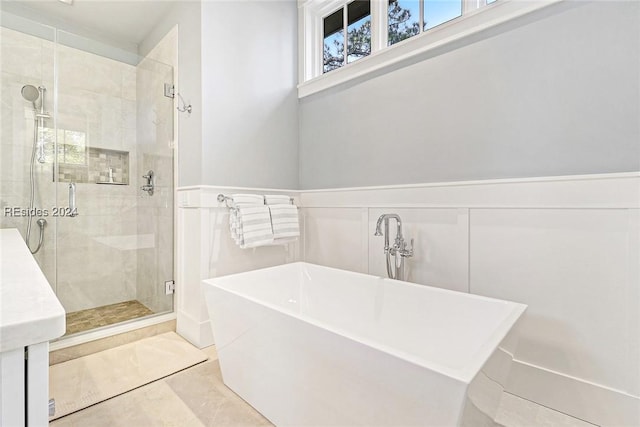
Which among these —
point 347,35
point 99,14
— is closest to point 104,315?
point 99,14

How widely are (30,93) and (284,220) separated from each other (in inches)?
77.2

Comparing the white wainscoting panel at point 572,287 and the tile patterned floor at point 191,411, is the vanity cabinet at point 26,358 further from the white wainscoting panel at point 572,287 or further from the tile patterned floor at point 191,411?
the white wainscoting panel at point 572,287

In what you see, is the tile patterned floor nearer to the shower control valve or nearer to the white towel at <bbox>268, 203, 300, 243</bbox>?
the white towel at <bbox>268, 203, 300, 243</bbox>

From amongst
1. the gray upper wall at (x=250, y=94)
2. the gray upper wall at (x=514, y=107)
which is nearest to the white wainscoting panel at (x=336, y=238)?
the gray upper wall at (x=514, y=107)

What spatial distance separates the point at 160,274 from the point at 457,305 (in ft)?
7.18

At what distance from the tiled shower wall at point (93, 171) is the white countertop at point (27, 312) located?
1780 millimetres

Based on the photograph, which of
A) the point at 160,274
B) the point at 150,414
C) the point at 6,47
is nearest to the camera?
the point at 150,414

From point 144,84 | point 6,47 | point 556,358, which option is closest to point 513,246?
point 556,358

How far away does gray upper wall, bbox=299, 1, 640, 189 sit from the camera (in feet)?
4.34

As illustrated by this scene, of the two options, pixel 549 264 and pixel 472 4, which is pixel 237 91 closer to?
pixel 472 4

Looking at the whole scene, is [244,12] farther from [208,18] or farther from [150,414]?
[150,414]

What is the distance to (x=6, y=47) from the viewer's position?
2010 millimetres

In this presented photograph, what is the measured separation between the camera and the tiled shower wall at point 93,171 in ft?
6.89

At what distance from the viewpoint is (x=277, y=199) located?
2414 millimetres
